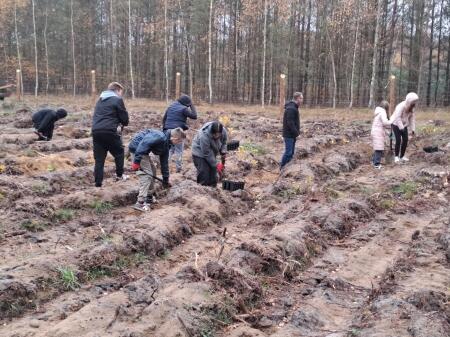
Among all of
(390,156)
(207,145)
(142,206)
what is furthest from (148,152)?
(390,156)

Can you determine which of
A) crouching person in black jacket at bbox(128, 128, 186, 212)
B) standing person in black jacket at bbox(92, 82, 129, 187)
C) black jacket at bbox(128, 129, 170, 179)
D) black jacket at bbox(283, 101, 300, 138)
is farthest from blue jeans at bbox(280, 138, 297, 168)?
standing person in black jacket at bbox(92, 82, 129, 187)

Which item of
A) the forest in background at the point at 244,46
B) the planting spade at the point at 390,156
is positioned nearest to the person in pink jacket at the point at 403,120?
the planting spade at the point at 390,156

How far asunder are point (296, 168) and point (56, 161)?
471cm

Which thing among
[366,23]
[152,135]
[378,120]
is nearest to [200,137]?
[152,135]

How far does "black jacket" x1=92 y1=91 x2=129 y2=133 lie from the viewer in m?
7.63

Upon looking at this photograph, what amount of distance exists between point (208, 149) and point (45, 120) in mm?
6139

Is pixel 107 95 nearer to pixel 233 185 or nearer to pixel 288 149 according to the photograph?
pixel 233 185

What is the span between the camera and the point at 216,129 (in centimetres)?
750

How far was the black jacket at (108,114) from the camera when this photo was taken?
763 centimetres

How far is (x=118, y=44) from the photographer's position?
4331cm

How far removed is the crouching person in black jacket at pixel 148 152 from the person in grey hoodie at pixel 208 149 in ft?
1.77

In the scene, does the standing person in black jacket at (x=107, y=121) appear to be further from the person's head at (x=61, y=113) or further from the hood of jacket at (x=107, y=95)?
the person's head at (x=61, y=113)

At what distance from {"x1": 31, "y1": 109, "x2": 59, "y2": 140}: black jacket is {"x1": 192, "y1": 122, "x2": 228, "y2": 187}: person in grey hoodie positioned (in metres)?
5.36

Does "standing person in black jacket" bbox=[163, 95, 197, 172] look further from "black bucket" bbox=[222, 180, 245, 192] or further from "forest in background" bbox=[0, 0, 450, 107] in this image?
"forest in background" bbox=[0, 0, 450, 107]
